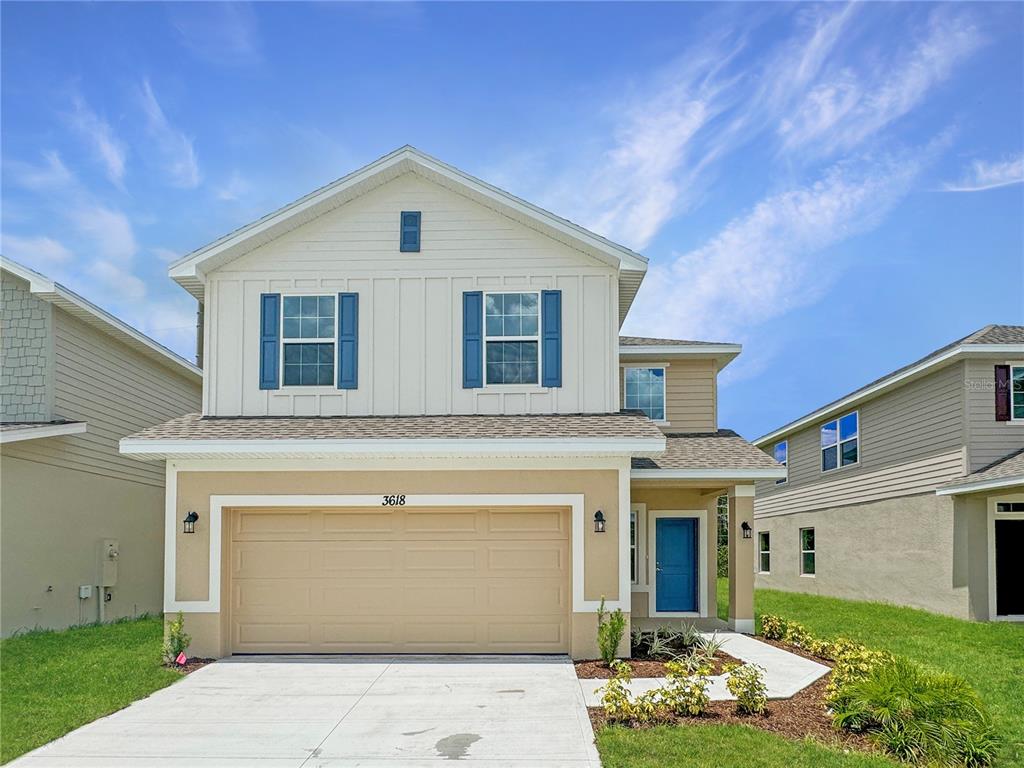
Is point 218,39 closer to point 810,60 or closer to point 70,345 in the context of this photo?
point 70,345

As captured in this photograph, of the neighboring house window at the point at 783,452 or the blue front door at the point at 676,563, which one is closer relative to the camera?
the blue front door at the point at 676,563

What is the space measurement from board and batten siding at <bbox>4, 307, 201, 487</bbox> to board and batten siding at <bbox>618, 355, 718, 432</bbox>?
975 cm

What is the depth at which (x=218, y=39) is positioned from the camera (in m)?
15.3

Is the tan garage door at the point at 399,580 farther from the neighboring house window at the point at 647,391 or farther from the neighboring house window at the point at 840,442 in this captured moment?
the neighboring house window at the point at 840,442

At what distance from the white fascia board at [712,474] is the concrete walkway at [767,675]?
2509 millimetres

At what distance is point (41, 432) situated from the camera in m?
14.5

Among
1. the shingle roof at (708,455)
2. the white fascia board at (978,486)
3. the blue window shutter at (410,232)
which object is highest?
the blue window shutter at (410,232)

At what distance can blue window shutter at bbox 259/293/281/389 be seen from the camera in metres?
13.2

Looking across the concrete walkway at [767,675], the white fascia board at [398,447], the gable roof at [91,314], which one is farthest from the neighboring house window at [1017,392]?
the gable roof at [91,314]

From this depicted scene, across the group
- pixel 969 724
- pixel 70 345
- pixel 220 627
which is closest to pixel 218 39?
pixel 70 345

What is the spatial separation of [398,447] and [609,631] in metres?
3.53

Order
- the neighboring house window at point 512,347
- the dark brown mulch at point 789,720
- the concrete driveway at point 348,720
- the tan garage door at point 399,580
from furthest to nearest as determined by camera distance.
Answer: the neighboring house window at point 512,347, the tan garage door at point 399,580, the dark brown mulch at point 789,720, the concrete driveway at point 348,720

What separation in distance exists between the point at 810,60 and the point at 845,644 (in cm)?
→ 995

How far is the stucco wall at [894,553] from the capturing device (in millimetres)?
17156
